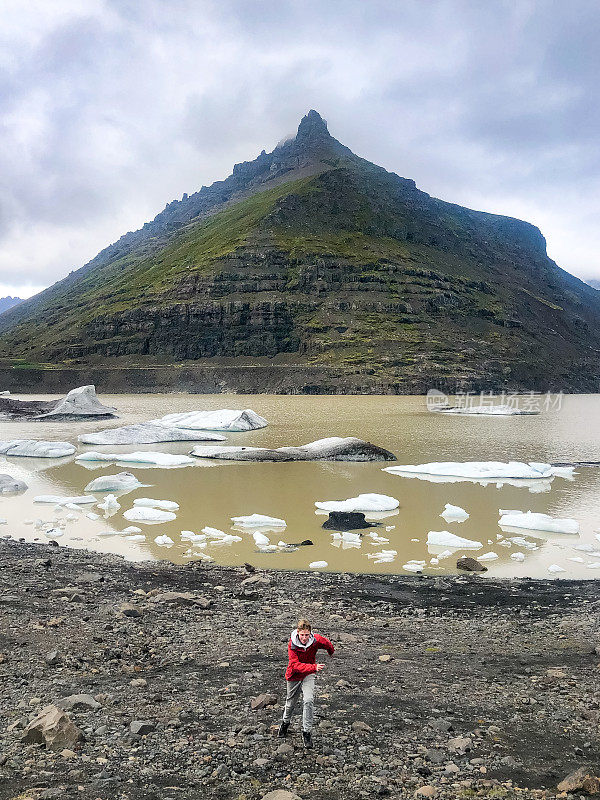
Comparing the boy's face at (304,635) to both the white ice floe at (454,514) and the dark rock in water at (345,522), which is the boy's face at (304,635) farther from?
the white ice floe at (454,514)

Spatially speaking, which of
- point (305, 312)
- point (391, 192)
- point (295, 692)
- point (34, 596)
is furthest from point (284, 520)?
point (391, 192)

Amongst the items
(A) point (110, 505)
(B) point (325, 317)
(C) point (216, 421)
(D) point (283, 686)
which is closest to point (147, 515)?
(A) point (110, 505)

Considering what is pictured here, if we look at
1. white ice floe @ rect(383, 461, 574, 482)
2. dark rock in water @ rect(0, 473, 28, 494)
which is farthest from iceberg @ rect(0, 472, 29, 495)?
white ice floe @ rect(383, 461, 574, 482)

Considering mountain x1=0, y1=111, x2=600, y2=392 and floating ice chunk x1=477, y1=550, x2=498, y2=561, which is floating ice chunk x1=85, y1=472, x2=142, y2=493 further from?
mountain x1=0, y1=111, x2=600, y2=392

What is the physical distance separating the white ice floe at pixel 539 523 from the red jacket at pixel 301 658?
12.2 metres

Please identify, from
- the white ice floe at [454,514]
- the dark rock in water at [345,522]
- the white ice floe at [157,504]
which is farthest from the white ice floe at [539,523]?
the white ice floe at [157,504]

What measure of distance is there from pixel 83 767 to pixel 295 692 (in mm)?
2169

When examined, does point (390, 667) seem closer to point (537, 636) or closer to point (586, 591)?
point (537, 636)

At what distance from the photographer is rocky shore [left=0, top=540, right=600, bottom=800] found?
552 cm

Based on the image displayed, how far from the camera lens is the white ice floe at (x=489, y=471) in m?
25.2

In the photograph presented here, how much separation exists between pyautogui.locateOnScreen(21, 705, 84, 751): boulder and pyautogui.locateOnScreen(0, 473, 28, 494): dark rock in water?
60.4 ft

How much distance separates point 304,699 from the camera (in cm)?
629

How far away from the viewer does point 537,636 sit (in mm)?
9422

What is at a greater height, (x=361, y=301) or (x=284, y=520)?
(x=361, y=301)
